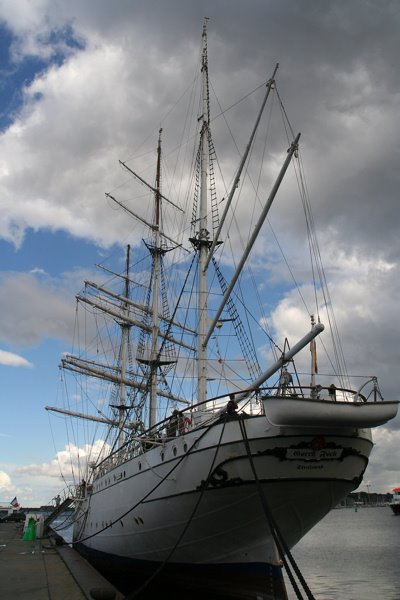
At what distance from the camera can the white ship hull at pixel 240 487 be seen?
1196 cm

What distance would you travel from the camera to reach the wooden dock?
12.4m

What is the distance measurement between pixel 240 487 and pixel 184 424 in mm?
2941

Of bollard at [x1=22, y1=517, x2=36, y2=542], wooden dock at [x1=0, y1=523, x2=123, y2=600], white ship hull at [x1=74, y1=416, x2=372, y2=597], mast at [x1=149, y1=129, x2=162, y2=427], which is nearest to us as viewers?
white ship hull at [x1=74, y1=416, x2=372, y2=597]

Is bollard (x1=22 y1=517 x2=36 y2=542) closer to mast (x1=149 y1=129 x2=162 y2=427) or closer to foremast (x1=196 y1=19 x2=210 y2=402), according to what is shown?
mast (x1=149 y1=129 x2=162 y2=427)

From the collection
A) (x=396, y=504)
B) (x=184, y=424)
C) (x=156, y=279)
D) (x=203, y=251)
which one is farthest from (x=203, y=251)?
(x=396, y=504)

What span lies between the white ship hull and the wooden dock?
2.03 m

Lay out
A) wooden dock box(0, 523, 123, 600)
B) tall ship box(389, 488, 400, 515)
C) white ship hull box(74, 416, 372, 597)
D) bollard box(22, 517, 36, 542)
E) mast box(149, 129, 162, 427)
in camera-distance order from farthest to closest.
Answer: tall ship box(389, 488, 400, 515), bollard box(22, 517, 36, 542), mast box(149, 129, 162, 427), wooden dock box(0, 523, 123, 600), white ship hull box(74, 416, 372, 597)

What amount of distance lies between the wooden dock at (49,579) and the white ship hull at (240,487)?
2.03 metres

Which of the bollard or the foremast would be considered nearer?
the foremast

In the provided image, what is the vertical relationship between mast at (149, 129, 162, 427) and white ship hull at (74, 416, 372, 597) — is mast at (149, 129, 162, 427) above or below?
above

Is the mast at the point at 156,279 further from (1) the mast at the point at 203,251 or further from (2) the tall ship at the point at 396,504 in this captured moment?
(2) the tall ship at the point at 396,504

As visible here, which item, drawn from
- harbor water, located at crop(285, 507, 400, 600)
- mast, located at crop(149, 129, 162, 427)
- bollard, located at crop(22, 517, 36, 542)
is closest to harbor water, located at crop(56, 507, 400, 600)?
harbor water, located at crop(285, 507, 400, 600)

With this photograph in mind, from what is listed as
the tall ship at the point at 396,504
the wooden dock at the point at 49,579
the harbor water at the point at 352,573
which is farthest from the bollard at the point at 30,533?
the tall ship at the point at 396,504

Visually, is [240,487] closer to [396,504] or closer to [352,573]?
[352,573]
